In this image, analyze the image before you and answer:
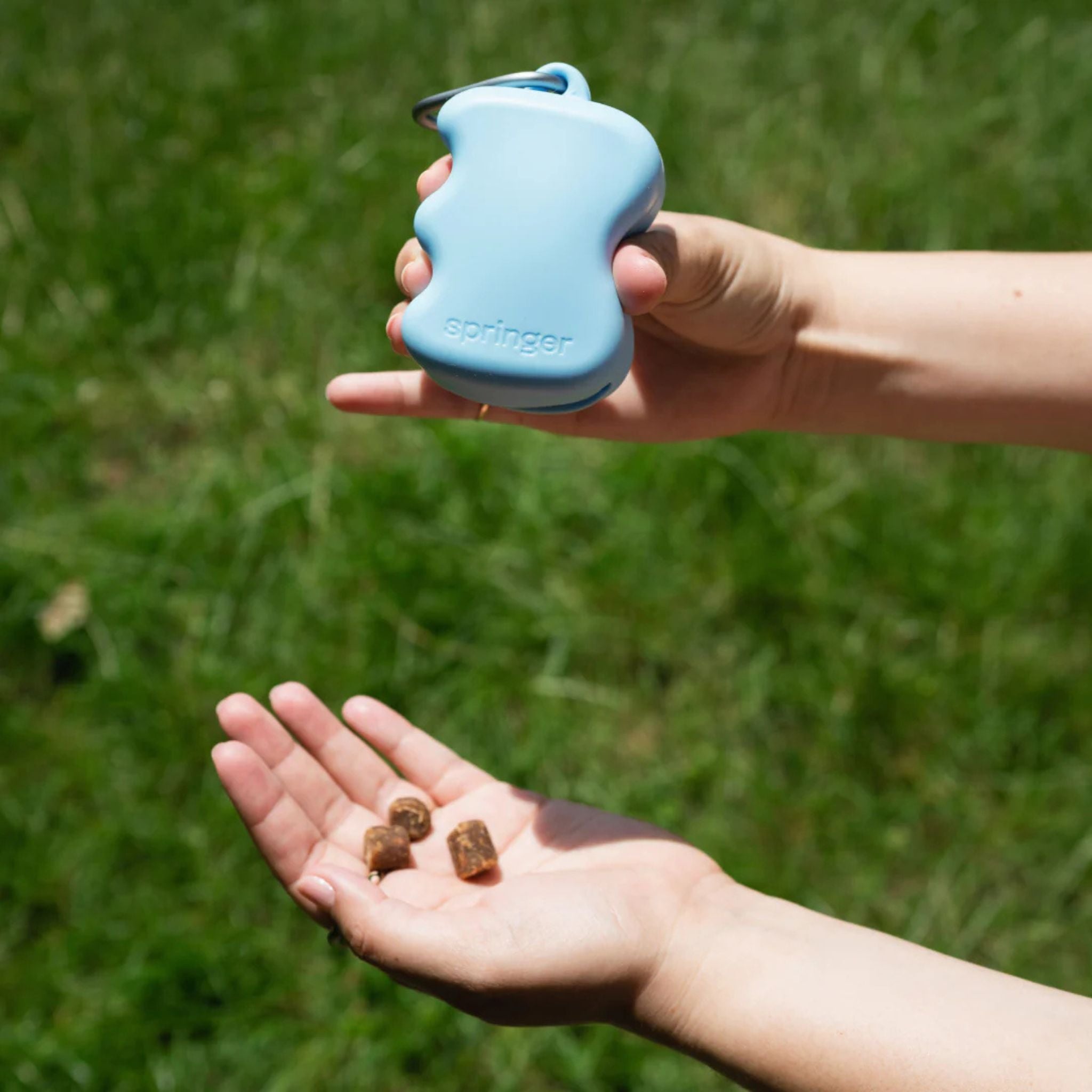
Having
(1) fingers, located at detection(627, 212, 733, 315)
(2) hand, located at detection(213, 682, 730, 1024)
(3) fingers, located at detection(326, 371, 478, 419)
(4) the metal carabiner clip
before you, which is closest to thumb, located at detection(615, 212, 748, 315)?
(1) fingers, located at detection(627, 212, 733, 315)

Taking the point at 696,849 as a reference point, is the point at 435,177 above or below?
above

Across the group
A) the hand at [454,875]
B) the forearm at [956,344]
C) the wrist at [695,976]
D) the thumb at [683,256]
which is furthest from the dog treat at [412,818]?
the forearm at [956,344]

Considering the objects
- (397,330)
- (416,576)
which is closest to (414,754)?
(416,576)

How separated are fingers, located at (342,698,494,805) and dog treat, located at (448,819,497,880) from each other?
0.16 m

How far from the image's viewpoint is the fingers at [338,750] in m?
2.05

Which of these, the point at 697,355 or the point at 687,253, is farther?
the point at 697,355

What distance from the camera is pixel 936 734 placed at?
2643 millimetres

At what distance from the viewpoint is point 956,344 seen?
2.14 m

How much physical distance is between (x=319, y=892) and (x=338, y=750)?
1.15ft

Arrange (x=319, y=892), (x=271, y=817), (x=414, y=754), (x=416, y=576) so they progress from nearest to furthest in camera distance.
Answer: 1. (x=319, y=892)
2. (x=271, y=817)
3. (x=414, y=754)
4. (x=416, y=576)

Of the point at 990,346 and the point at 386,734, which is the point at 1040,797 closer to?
the point at 990,346

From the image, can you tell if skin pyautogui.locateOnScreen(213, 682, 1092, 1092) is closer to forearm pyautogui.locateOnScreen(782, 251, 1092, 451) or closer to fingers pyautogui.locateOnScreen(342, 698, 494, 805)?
fingers pyautogui.locateOnScreen(342, 698, 494, 805)

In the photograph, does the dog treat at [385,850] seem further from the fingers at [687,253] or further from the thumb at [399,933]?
the fingers at [687,253]

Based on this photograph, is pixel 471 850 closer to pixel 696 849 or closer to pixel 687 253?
pixel 696 849
